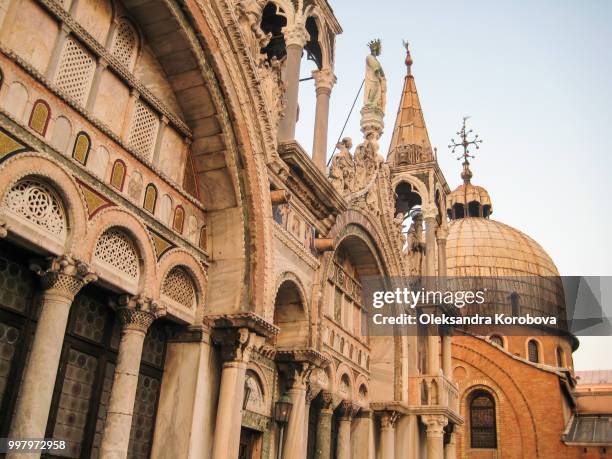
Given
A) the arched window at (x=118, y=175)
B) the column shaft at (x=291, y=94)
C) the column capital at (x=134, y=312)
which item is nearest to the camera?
the arched window at (x=118, y=175)

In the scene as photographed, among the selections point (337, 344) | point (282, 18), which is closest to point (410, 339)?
point (337, 344)

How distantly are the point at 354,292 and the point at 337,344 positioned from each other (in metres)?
2.31

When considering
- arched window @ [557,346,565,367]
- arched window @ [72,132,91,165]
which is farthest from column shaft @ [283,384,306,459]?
arched window @ [557,346,565,367]

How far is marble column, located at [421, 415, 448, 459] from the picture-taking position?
18797mm

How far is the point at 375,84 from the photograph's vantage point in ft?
61.8

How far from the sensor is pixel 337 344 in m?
16.5

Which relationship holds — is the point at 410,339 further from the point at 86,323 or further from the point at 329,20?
the point at 86,323

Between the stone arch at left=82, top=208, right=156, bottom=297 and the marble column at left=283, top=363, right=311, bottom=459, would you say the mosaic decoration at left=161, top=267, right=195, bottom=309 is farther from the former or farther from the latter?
the marble column at left=283, top=363, right=311, bottom=459

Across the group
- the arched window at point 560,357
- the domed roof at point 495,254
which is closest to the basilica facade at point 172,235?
the arched window at point 560,357

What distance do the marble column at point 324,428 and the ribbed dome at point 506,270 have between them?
1473 inches

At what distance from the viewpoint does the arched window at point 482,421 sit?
36000 mm

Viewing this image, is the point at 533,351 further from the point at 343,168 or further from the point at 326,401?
the point at 326,401

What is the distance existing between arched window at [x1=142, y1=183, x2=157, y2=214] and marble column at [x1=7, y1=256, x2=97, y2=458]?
173 centimetres

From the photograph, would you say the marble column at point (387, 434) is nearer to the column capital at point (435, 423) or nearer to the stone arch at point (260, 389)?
the column capital at point (435, 423)
